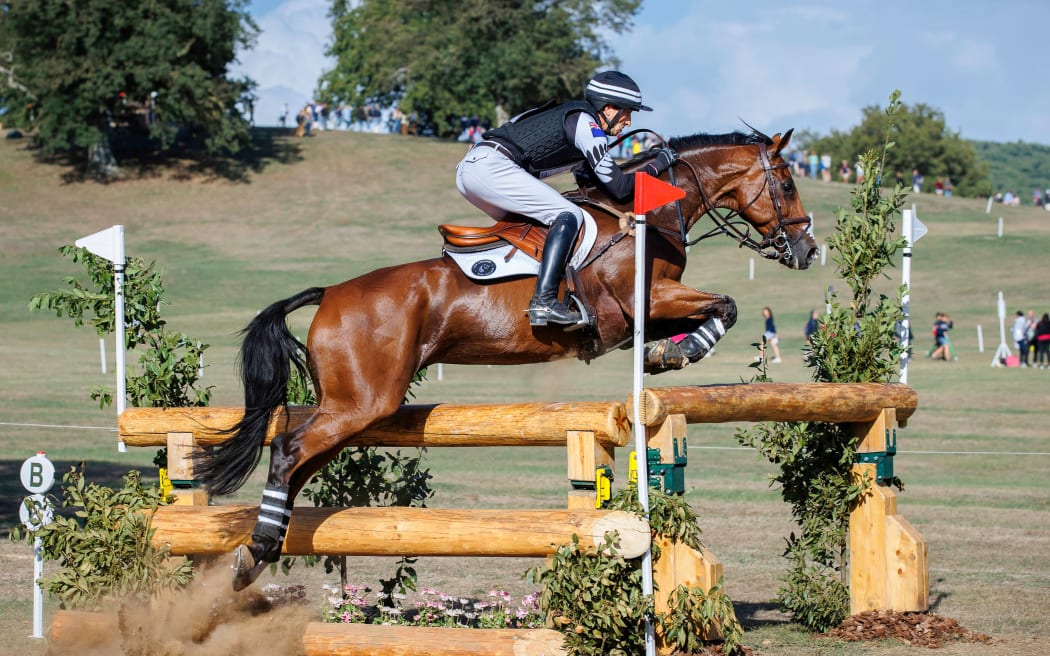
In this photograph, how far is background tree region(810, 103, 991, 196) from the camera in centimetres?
8675

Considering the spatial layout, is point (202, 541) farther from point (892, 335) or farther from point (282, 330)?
point (892, 335)

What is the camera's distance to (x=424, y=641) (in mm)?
5840

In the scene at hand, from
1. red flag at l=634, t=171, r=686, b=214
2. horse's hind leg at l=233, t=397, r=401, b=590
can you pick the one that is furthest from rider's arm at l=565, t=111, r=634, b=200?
horse's hind leg at l=233, t=397, r=401, b=590

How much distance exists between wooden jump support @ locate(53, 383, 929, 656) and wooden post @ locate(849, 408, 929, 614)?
1cm

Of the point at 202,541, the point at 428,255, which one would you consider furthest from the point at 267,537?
the point at 428,255

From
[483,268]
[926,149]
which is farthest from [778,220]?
[926,149]

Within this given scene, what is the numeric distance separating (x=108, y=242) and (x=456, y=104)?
61754 millimetres

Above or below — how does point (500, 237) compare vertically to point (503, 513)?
above

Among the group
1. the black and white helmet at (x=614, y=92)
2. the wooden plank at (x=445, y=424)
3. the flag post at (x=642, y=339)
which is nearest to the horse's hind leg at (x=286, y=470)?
the wooden plank at (x=445, y=424)

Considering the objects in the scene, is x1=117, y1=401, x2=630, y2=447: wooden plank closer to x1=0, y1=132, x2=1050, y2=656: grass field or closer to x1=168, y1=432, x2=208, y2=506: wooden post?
x1=168, y1=432, x2=208, y2=506: wooden post

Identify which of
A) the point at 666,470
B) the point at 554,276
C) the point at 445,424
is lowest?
the point at 666,470

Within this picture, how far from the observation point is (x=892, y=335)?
7.49 metres

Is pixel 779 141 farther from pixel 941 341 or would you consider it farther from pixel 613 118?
pixel 941 341

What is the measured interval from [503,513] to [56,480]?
8939 millimetres
